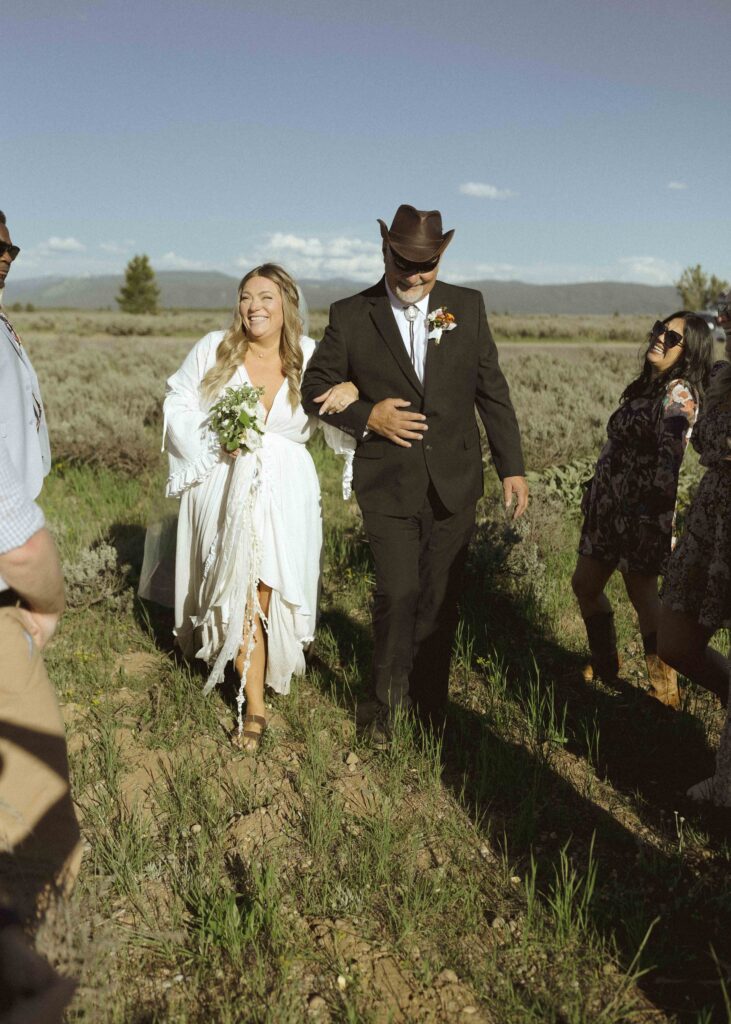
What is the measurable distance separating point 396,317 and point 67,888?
2.93 metres

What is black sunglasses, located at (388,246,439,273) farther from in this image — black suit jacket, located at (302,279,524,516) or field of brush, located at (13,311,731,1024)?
field of brush, located at (13,311,731,1024)

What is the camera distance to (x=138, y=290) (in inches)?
2884

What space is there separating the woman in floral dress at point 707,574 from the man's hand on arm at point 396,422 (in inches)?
50.4

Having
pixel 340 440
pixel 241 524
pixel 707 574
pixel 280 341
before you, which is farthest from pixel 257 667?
pixel 707 574

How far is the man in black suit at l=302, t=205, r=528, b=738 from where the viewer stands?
13.1 feet

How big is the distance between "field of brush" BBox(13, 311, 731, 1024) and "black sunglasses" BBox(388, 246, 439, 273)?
2.02 meters

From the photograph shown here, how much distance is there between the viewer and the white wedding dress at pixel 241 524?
4.21m

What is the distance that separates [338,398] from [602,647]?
6.94ft

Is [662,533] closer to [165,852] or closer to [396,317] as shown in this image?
[396,317]

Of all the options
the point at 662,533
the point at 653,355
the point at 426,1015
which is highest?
the point at 653,355

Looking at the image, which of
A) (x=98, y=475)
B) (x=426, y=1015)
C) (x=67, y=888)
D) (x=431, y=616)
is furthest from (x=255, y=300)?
(x=98, y=475)

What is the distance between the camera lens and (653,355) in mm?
4312

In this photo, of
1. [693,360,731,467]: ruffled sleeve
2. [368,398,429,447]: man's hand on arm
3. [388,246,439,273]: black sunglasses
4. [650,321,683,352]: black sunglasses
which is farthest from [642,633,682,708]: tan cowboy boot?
[388,246,439,273]: black sunglasses

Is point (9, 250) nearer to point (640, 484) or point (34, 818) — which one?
point (34, 818)
